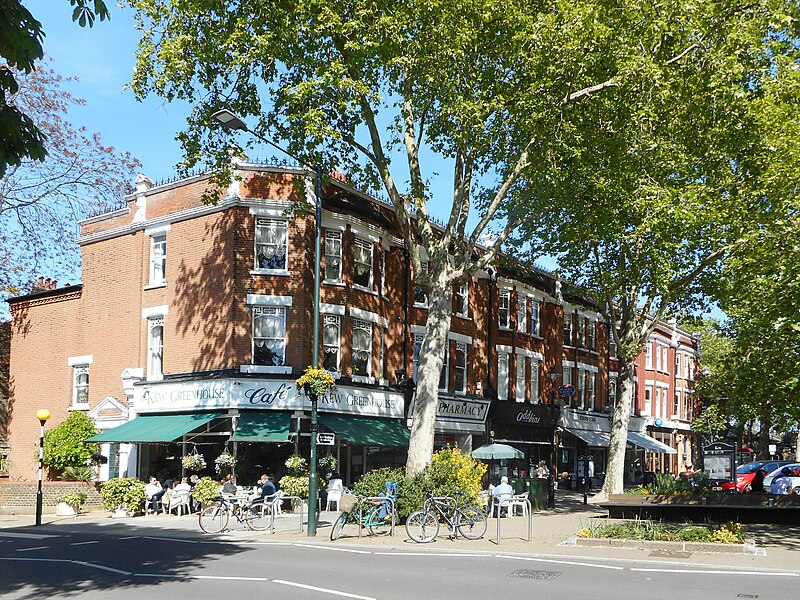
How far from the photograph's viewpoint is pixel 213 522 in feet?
72.5

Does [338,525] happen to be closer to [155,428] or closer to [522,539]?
[522,539]

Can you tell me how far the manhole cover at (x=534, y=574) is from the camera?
13484 millimetres

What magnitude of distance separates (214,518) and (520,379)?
22.9 meters

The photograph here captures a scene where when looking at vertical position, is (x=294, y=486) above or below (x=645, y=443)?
below

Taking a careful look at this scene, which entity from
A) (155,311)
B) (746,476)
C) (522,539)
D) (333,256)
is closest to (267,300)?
(333,256)

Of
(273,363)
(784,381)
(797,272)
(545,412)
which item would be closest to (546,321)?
(545,412)

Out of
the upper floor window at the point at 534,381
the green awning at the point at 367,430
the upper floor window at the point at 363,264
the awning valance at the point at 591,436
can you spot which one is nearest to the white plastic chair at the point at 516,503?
the green awning at the point at 367,430

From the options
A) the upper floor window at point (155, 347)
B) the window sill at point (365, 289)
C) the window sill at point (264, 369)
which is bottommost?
the window sill at point (264, 369)

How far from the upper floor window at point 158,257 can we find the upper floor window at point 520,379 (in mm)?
18186

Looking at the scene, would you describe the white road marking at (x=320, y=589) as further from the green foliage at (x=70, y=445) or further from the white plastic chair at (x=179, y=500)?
the green foliage at (x=70, y=445)

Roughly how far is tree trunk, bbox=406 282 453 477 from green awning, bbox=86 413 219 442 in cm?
784

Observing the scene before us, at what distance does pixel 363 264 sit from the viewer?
31406 mm

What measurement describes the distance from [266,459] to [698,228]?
15.5m

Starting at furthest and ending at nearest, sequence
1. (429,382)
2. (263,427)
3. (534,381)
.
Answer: (534,381) → (263,427) → (429,382)
